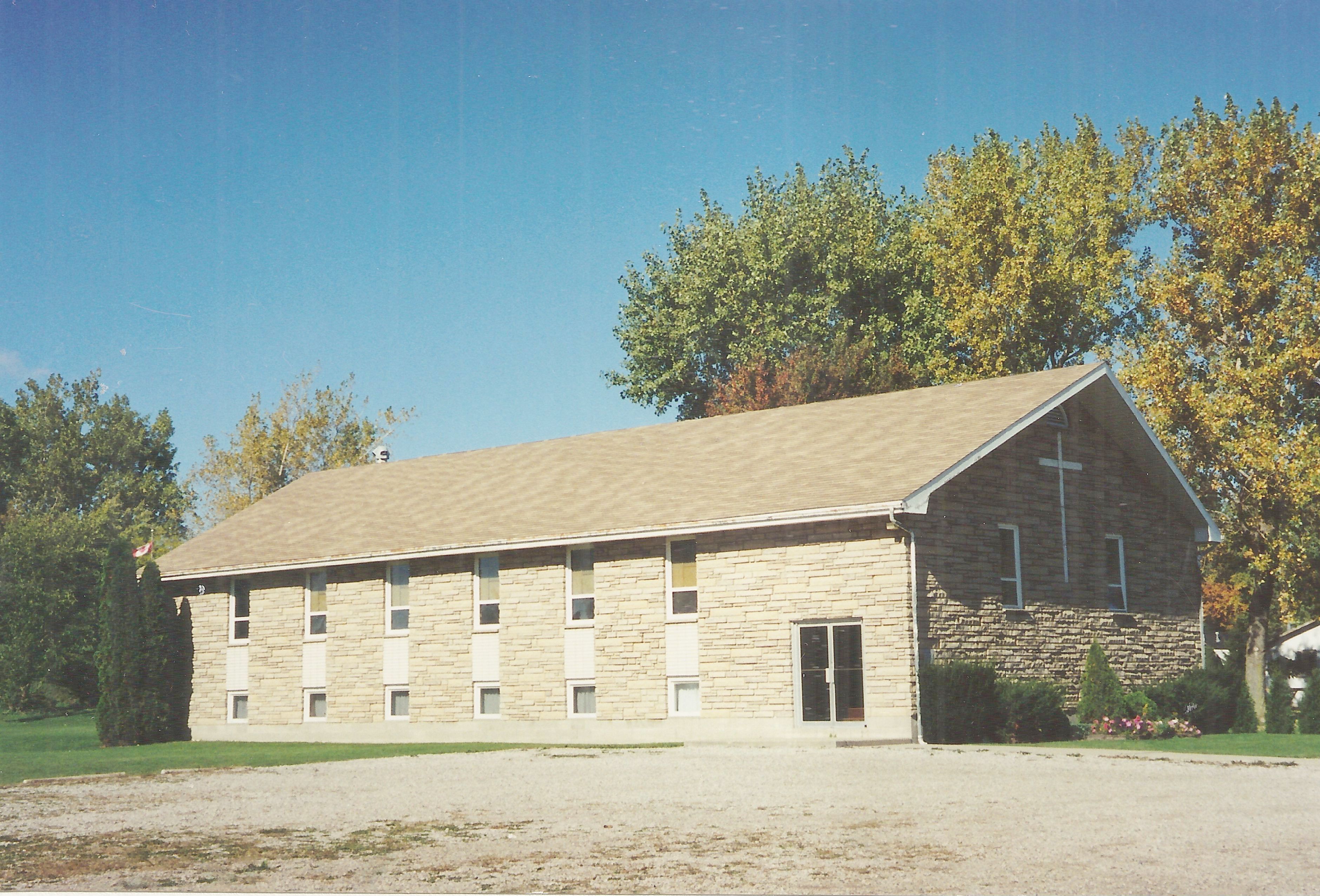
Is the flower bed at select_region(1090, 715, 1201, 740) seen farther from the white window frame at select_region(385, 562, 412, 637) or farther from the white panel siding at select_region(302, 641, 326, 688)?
the white panel siding at select_region(302, 641, 326, 688)

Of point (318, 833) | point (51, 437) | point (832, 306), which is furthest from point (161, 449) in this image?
point (318, 833)

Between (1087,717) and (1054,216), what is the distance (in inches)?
956

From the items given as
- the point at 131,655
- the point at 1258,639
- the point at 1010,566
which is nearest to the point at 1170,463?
the point at 1010,566

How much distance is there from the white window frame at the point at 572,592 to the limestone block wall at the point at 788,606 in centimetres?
293

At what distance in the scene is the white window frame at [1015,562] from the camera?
27.2m

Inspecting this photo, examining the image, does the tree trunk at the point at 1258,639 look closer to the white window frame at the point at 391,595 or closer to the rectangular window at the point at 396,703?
the rectangular window at the point at 396,703

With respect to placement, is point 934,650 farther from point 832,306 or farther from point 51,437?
point 51,437

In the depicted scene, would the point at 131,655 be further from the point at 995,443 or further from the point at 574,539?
the point at 995,443

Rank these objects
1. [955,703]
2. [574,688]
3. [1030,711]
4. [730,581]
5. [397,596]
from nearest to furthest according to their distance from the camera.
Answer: [955,703] < [1030,711] < [730,581] < [574,688] < [397,596]

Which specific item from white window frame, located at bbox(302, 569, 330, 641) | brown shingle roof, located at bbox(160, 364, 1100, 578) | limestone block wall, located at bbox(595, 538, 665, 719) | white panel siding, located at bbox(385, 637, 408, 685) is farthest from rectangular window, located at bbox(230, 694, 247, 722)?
limestone block wall, located at bbox(595, 538, 665, 719)

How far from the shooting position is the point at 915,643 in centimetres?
2470

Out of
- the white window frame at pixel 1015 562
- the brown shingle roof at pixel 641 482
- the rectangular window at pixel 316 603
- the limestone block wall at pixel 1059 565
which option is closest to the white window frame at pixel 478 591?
the brown shingle roof at pixel 641 482

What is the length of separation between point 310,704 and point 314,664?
1.01 metres

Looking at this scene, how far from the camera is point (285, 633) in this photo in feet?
114
